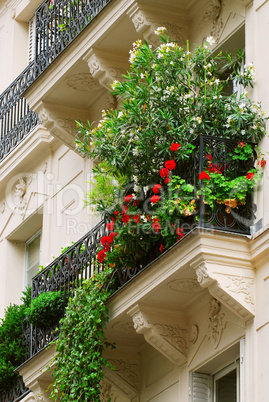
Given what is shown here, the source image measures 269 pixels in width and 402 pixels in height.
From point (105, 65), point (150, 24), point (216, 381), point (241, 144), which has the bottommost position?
point (216, 381)

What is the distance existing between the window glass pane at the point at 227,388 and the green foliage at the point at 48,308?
2.87 m

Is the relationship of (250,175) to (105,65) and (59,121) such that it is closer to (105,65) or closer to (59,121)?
(105,65)

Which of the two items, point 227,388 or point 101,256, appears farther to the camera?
point 101,256

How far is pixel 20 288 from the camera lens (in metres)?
19.8

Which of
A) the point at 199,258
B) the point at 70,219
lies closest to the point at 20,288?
the point at 70,219

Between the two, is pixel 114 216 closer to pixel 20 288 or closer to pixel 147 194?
pixel 147 194

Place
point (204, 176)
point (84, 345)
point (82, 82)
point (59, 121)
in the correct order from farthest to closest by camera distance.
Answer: point (59, 121), point (82, 82), point (84, 345), point (204, 176)

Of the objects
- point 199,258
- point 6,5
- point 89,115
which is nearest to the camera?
point 199,258

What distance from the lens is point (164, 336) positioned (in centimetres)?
1386

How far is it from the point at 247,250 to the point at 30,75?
7.99 m

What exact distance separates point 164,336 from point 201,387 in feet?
2.19

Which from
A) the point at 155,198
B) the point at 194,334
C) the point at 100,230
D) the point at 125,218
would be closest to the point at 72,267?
the point at 100,230

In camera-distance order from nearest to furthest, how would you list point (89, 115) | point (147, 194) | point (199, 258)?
point (199, 258) < point (147, 194) < point (89, 115)

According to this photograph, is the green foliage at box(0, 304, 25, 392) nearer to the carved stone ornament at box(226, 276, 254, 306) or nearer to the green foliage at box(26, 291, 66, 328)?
the green foliage at box(26, 291, 66, 328)
